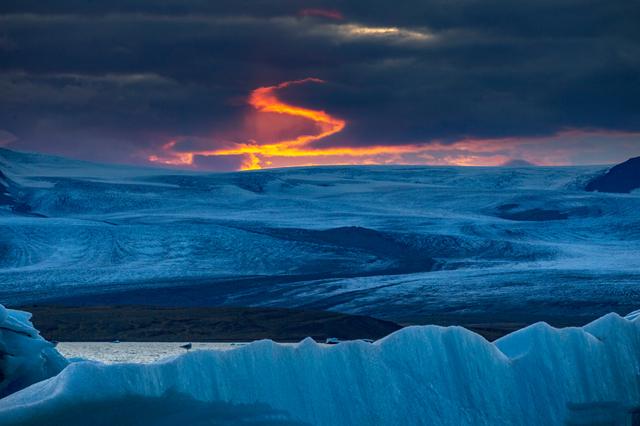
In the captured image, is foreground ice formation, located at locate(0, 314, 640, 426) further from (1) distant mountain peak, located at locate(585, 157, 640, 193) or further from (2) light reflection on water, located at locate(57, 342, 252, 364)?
(1) distant mountain peak, located at locate(585, 157, 640, 193)

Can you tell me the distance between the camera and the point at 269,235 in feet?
140

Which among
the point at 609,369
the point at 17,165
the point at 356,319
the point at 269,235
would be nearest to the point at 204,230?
the point at 269,235

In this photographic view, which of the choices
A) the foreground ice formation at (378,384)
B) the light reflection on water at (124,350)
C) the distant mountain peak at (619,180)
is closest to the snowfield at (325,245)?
the distant mountain peak at (619,180)

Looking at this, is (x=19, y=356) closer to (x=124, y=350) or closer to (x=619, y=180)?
(x=124, y=350)

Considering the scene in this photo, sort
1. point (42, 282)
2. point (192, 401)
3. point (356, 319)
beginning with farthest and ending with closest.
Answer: point (42, 282) < point (356, 319) < point (192, 401)

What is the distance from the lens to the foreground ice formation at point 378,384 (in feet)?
17.6

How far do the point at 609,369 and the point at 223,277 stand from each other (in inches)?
1200

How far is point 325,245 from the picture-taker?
4294 cm

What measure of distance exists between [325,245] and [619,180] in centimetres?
3156

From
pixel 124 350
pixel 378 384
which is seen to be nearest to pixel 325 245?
pixel 124 350

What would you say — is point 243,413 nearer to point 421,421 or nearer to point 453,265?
point 421,421

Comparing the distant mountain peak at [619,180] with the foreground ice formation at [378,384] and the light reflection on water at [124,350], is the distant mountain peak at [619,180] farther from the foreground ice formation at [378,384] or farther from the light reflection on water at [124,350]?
the foreground ice formation at [378,384]

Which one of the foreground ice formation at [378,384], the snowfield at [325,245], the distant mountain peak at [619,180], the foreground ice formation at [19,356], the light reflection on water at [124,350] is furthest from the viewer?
the distant mountain peak at [619,180]

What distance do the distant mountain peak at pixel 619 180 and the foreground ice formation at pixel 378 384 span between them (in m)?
60.0
